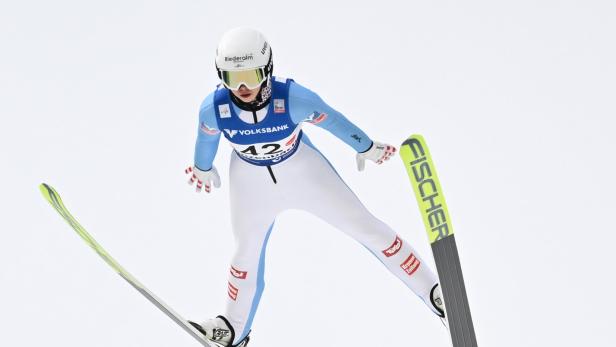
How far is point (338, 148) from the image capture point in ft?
17.5

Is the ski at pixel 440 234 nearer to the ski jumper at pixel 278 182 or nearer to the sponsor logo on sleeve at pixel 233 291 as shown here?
the ski jumper at pixel 278 182

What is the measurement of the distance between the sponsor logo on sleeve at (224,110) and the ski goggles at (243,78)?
0.17m

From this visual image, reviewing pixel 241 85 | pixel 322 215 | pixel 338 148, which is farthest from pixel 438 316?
pixel 241 85

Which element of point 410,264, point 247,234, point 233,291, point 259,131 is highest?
point 259,131

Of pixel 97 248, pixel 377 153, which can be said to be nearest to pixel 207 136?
pixel 97 248

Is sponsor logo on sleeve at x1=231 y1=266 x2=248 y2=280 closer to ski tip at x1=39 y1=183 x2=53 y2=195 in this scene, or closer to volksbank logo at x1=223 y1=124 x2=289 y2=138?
volksbank logo at x1=223 y1=124 x2=289 y2=138

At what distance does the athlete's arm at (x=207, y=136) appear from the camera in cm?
390

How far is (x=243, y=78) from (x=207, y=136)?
50 cm

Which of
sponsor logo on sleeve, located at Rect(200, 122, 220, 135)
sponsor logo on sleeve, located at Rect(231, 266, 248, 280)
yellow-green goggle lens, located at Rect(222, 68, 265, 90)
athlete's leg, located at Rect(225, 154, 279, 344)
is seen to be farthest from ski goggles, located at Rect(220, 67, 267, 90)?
sponsor logo on sleeve, located at Rect(231, 266, 248, 280)

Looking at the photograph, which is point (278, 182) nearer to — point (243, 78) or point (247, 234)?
point (247, 234)

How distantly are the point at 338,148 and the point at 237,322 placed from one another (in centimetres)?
139

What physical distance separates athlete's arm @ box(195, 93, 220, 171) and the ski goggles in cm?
24

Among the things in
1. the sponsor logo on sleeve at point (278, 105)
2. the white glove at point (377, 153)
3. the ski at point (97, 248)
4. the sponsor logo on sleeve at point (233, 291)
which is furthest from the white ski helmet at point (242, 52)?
the sponsor logo on sleeve at point (233, 291)

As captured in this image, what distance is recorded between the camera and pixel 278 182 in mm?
4160
